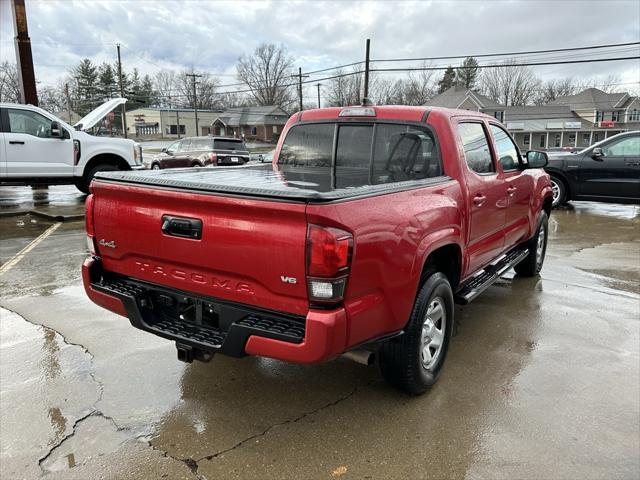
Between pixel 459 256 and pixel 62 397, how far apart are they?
2.81 meters

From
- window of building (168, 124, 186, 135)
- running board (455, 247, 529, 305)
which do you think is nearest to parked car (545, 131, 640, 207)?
running board (455, 247, 529, 305)

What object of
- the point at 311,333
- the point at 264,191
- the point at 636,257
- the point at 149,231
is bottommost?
the point at 636,257

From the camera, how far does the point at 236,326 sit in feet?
8.43

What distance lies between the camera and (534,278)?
6.14 m

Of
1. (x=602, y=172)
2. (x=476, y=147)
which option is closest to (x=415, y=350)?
(x=476, y=147)

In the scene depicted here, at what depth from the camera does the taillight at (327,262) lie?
231 cm

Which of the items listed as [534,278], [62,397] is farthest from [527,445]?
[534,278]

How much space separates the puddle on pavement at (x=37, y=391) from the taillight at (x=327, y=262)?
1.75 metres

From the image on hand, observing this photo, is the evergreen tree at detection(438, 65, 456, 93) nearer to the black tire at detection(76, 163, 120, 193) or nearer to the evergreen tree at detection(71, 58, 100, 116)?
the evergreen tree at detection(71, 58, 100, 116)

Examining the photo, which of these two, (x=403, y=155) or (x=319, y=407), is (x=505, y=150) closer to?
(x=403, y=155)

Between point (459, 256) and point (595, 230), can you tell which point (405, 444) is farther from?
point (595, 230)

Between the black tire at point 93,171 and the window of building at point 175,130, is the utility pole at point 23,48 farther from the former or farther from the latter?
the window of building at point 175,130

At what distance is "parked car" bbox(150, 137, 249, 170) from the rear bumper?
16767mm

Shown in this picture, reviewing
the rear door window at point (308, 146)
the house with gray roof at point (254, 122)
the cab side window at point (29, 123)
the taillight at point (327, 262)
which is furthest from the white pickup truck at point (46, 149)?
the house with gray roof at point (254, 122)
